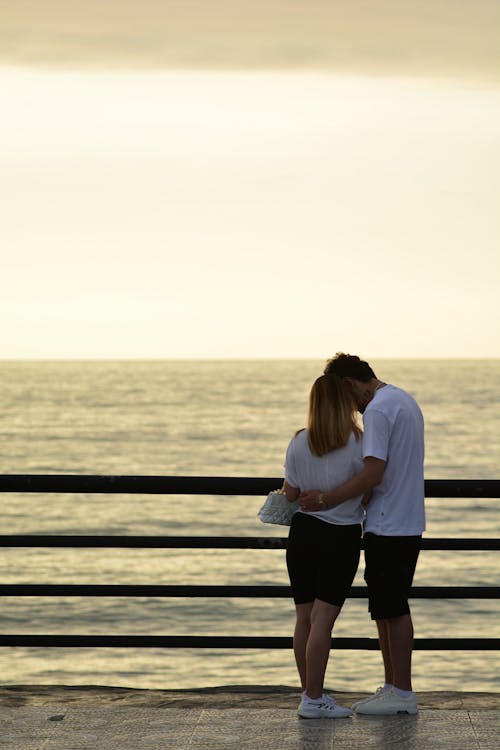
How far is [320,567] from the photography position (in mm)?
5918

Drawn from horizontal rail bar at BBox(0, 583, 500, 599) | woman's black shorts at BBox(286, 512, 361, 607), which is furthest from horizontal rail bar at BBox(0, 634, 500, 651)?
woman's black shorts at BBox(286, 512, 361, 607)

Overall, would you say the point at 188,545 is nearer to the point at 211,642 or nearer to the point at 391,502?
the point at 211,642

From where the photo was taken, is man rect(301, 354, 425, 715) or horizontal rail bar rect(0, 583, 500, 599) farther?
horizontal rail bar rect(0, 583, 500, 599)

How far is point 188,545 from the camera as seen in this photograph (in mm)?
6484

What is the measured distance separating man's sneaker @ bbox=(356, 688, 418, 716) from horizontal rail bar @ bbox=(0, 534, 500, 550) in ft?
2.54

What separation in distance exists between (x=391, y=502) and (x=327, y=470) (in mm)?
328

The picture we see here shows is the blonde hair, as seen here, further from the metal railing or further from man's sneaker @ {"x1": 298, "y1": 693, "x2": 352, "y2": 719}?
man's sneaker @ {"x1": 298, "y1": 693, "x2": 352, "y2": 719}

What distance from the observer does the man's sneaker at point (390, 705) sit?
5938 mm

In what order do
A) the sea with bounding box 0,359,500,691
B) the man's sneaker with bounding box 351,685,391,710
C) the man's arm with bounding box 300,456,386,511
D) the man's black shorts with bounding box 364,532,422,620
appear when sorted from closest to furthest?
the man's arm with bounding box 300,456,386,511 → the man's black shorts with bounding box 364,532,422,620 → the man's sneaker with bounding box 351,685,391,710 → the sea with bounding box 0,359,500,691

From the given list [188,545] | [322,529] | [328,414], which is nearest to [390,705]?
[322,529]

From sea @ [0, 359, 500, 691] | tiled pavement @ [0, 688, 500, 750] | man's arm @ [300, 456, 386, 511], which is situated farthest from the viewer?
sea @ [0, 359, 500, 691]

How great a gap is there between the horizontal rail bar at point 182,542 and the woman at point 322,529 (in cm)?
43

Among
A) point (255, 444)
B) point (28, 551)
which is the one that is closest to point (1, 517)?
point (28, 551)

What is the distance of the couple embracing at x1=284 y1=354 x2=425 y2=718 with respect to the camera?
5.77 m
